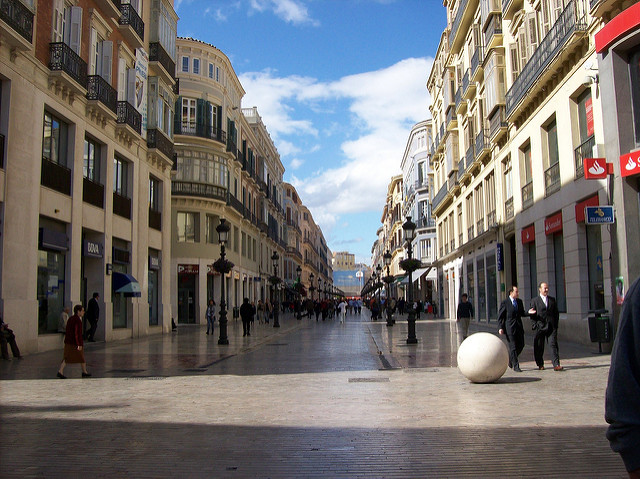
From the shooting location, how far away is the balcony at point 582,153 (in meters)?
17.2

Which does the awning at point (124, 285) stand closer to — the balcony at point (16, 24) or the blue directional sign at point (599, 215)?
the balcony at point (16, 24)

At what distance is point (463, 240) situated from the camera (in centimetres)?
3869

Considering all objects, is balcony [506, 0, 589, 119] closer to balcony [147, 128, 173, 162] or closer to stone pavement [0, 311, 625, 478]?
stone pavement [0, 311, 625, 478]

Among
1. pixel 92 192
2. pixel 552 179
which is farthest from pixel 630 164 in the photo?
pixel 92 192

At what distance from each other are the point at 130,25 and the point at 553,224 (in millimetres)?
18378

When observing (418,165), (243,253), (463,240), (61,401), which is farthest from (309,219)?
(61,401)

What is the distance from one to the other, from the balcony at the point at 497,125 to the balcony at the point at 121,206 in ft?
54.2

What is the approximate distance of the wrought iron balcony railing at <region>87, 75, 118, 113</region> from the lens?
21.6 meters

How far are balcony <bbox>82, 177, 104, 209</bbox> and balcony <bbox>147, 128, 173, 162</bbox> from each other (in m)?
5.37

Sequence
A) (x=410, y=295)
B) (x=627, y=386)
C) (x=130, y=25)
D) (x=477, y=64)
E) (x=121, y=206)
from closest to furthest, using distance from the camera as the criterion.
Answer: (x=627, y=386) → (x=410, y=295) → (x=130, y=25) → (x=121, y=206) → (x=477, y=64)

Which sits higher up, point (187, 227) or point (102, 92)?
point (102, 92)

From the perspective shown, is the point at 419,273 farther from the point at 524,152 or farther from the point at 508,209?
the point at 524,152

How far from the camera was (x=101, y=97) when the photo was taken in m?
22.3

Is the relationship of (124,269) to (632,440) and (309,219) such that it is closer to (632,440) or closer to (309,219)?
(632,440)
